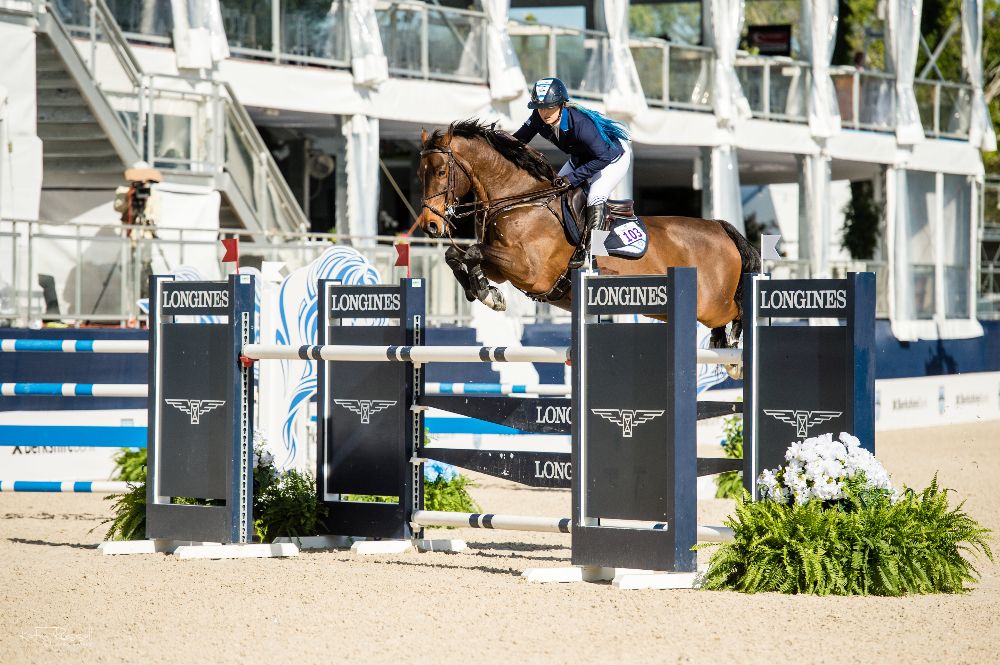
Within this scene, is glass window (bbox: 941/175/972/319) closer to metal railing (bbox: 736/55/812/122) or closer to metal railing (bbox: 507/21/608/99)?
metal railing (bbox: 736/55/812/122)

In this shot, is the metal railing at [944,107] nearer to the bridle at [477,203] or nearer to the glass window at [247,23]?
the glass window at [247,23]

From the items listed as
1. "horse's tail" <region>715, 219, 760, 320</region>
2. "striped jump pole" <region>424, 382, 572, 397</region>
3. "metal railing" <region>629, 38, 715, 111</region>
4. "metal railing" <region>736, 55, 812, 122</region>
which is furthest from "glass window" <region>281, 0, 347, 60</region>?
"horse's tail" <region>715, 219, 760, 320</region>

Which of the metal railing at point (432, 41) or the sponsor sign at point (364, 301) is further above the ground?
the metal railing at point (432, 41)

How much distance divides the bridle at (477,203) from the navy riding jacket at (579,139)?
25cm

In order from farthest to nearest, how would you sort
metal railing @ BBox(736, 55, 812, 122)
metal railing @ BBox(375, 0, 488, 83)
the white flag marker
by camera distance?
metal railing @ BBox(736, 55, 812, 122), metal railing @ BBox(375, 0, 488, 83), the white flag marker

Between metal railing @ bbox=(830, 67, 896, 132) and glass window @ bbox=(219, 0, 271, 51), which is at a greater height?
metal railing @ bbox=(830, 67, 896, 132)

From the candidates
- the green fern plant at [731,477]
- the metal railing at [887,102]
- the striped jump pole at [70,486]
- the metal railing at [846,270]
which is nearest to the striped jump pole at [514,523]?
the striped jump pole at [70,486]

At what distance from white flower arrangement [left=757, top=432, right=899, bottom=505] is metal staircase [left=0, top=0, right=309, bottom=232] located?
10.5 m

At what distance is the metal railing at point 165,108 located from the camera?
1533 cm

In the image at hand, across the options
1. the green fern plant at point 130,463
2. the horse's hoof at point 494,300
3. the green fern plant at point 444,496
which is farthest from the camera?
the green fern plant at point 130,463

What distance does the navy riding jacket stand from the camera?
29.2 ft

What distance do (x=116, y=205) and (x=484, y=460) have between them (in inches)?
324

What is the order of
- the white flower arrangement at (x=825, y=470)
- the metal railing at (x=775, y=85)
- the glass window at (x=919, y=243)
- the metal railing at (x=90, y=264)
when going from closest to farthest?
the white flower arrangement at (x=825, y=470) → the metal railing at (x=90, y=264) → the metal railing at (x=775, y=85) → the glass window at (x=919, y=243)

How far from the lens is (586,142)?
29.6ft
